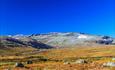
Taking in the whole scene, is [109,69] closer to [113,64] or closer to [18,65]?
[113,64]

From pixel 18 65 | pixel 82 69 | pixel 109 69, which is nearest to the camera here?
pixel 109 69

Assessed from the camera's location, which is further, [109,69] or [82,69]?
[82,69]

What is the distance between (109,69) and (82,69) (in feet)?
24.1

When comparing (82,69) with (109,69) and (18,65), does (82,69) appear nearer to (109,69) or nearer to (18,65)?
(109,69)

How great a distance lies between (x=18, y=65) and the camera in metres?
76.2

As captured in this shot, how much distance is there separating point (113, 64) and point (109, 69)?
1030cm

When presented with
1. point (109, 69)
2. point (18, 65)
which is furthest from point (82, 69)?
point (18, 65)

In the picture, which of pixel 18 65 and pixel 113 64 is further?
pixel 18 65

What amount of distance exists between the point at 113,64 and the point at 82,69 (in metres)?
8.30

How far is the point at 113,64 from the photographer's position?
65.2 m

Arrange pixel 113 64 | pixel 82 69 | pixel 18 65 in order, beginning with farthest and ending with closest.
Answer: pixel 18 65 → pixel 113 64 → pixel 82 69

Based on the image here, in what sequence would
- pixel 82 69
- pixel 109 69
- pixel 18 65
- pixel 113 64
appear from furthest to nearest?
pixel 18 65, pixel 113 64, pixel 82 69, pixel 109 69

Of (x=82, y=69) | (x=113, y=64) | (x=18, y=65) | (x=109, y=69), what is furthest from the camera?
(x=18, y=65)

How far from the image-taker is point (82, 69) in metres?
61.0
